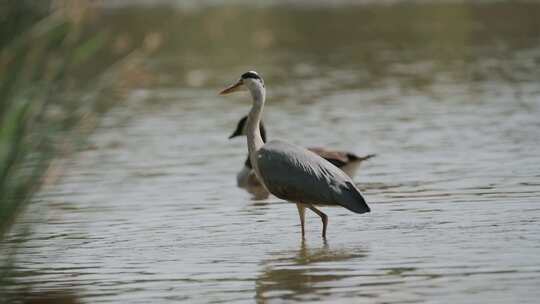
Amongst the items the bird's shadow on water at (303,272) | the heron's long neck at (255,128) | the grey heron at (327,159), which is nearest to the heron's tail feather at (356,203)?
the bird's shadow on water at (303,272)

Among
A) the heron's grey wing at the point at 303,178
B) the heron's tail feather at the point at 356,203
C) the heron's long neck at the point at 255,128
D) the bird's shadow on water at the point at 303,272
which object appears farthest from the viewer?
the heron's long neck at the point at 255,128

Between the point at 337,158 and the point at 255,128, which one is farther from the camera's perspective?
the point at 337,158

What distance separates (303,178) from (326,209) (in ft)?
5.96

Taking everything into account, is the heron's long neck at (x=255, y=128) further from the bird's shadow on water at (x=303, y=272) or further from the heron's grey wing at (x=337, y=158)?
the heron's grey wing at (x=337, y=158)

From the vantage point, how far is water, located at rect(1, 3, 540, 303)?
9.52 m

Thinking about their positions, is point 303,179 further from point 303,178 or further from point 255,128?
point 255,128

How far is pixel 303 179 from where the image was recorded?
37.1 feet

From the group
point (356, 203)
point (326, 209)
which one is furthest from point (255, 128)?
point (356, 203)

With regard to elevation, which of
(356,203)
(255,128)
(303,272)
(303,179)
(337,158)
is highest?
(255,128)

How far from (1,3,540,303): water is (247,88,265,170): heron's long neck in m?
0.71

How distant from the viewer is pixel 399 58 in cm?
2912

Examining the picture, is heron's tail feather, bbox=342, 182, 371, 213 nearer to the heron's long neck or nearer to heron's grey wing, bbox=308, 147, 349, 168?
the heron's long neck

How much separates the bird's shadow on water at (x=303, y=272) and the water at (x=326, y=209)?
0.02 metres

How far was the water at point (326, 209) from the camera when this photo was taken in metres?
9.52
